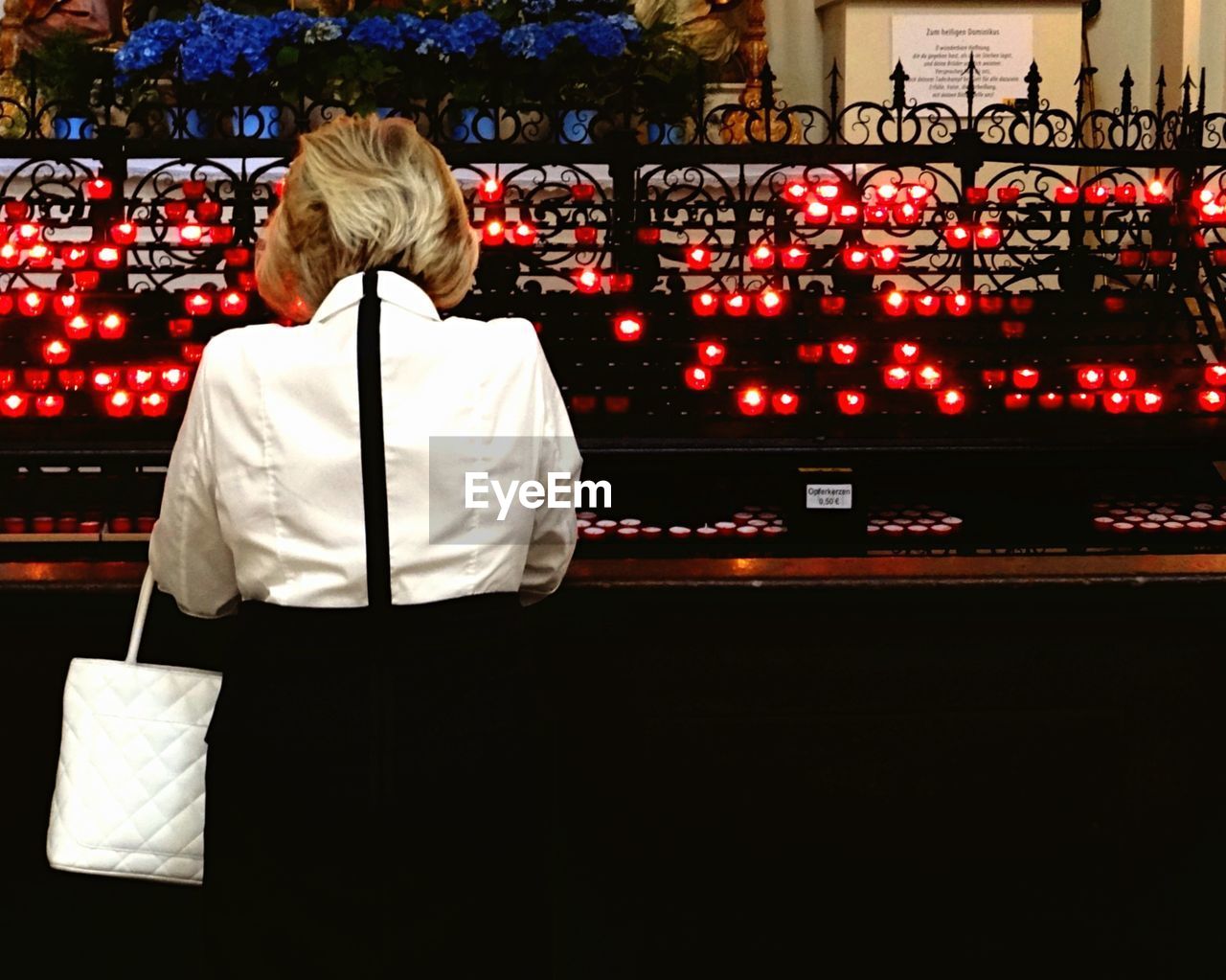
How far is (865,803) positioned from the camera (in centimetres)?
264

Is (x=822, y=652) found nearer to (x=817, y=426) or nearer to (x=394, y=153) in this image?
(x=394, y=153)

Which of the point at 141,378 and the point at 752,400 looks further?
the point at 752,400

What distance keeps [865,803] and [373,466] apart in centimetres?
129

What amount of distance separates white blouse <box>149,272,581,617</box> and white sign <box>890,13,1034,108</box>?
275 inches

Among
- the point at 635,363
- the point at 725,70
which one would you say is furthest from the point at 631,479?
the point at 725,70

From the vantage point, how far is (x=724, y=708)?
2.60 metres

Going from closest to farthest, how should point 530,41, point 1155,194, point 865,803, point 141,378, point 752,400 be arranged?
point 865,803, point 141,378, point 752,400, point 1155,194, point 530,41

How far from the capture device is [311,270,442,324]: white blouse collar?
1.79 m

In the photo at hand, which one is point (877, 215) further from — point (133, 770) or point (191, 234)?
point (133, 770)

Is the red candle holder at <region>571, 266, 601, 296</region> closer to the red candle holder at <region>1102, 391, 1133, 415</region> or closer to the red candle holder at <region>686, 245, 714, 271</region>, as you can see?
the red candle holder at <region>686, 245, 714, 271</region>

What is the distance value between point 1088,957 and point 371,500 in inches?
67.4

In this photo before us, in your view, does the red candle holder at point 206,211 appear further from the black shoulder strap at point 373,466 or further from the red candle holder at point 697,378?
the black shoulder strap at point 373,466

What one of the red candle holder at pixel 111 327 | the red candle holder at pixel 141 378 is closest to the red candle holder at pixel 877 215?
the red candle holder at pixel 141 378

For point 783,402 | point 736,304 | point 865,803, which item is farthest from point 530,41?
point 865,803
